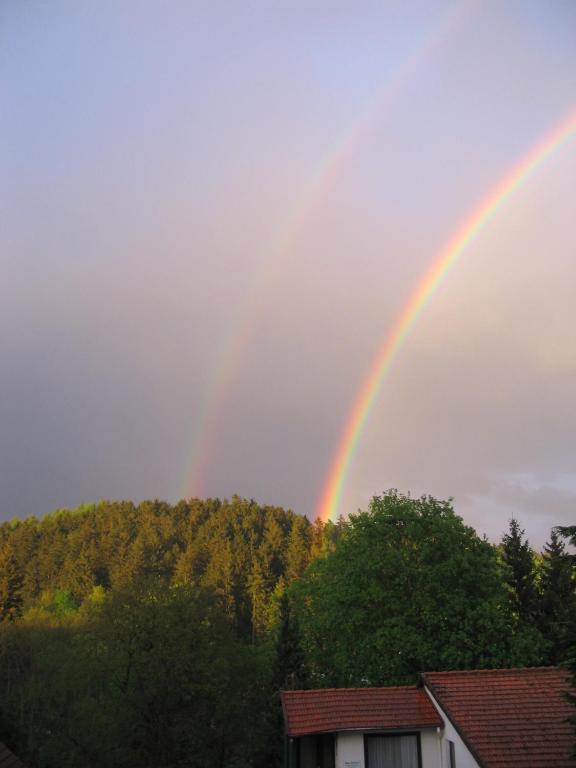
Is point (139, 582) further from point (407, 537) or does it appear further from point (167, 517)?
point (167, 517)

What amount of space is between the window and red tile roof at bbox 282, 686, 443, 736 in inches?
23.9

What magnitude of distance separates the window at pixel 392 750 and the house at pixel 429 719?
0.03 meters

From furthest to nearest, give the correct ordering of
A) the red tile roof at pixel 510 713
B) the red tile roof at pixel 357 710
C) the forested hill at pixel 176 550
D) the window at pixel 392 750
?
the forested hill at pixel 176 550
the window at pixel 392 750
the red tile roof at pixel 357 710
the red tile roof at pixel 510 713

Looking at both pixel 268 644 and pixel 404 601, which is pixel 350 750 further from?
pixel 268 644

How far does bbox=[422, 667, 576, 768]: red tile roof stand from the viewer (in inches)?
744

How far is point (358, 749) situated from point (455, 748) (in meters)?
2.90

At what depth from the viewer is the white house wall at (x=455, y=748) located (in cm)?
1998

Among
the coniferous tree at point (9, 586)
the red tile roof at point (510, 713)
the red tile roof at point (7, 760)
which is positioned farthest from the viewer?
the coniferous tree at point (9, 586)

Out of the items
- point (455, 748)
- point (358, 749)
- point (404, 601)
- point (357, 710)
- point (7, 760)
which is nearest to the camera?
point (7, 760)

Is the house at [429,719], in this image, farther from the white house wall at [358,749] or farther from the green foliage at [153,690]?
the green foliage at [153,690]

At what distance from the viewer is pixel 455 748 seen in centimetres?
2084

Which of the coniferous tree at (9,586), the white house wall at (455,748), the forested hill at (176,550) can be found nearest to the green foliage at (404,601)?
the white house wall at (455,748)

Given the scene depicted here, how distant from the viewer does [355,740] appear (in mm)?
21766

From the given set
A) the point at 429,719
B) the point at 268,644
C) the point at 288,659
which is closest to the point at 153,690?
the point at 429,719
